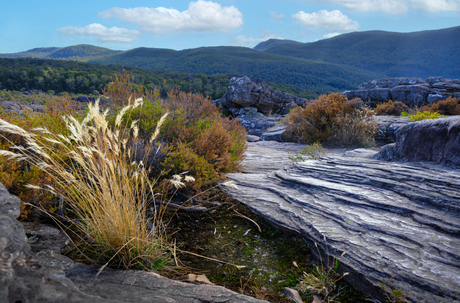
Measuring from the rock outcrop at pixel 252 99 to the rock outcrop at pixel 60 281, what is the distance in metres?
16.1

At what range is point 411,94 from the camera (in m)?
18.2

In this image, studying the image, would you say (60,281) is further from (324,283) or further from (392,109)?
(392,109)

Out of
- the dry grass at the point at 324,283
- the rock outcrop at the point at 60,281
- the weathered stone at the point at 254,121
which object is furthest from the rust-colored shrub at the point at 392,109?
the rock outcrop at the point at 60,281

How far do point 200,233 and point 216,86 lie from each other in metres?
43.6

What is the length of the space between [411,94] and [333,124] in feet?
45.8

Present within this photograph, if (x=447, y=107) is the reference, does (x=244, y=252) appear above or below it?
below

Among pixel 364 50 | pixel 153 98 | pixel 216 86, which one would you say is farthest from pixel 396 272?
pixel 364 50

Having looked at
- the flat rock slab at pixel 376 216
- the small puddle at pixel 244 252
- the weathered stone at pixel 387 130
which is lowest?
the small puddle at pixel 244 252

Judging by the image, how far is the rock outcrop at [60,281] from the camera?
135cm

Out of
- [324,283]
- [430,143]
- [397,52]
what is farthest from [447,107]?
[397,52]

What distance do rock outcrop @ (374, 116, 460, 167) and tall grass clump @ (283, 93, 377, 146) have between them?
350cm

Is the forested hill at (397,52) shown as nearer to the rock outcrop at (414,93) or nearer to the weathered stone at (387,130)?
the rock outcrop at (414,93)

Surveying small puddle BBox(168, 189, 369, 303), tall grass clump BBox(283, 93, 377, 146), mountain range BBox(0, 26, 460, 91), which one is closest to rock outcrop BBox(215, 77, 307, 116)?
tall grass clump BBox(283, 93, 377, 146)

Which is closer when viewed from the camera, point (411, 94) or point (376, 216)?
point (376, 216)
